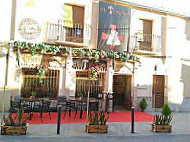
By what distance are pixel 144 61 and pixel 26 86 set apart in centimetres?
756

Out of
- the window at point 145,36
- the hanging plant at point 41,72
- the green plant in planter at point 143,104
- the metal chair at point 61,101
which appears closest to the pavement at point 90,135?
the metal chair at point 61,101

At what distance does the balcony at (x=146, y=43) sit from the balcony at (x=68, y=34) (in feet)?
10.3

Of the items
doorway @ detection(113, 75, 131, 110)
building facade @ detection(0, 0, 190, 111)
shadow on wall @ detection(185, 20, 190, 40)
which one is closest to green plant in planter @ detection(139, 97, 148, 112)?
building facade @ detection(0, 0, 190, 111)

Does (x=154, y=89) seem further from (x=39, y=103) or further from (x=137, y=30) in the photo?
(x=39, y=103)

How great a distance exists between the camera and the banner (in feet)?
45.6

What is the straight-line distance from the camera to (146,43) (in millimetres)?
15633

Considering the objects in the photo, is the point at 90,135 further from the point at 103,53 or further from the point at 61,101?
the point at 103,53

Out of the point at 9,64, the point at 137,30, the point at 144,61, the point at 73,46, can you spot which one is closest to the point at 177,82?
the point at 144,61

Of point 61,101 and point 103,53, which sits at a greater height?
point 103,53

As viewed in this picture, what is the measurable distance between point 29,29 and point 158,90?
931 centimetres

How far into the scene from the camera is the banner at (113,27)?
13891 mm

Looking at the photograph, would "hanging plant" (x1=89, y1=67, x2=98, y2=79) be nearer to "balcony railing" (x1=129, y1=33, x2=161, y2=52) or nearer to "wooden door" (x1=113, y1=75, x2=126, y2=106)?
"wooden door" (x1=113, y1=75, x2=126, y2=106)

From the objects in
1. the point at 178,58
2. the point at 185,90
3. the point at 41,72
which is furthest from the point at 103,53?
the point at 185,90

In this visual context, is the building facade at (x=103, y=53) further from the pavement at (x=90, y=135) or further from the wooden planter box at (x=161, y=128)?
the wooden planter box at (x=161, y=128)
